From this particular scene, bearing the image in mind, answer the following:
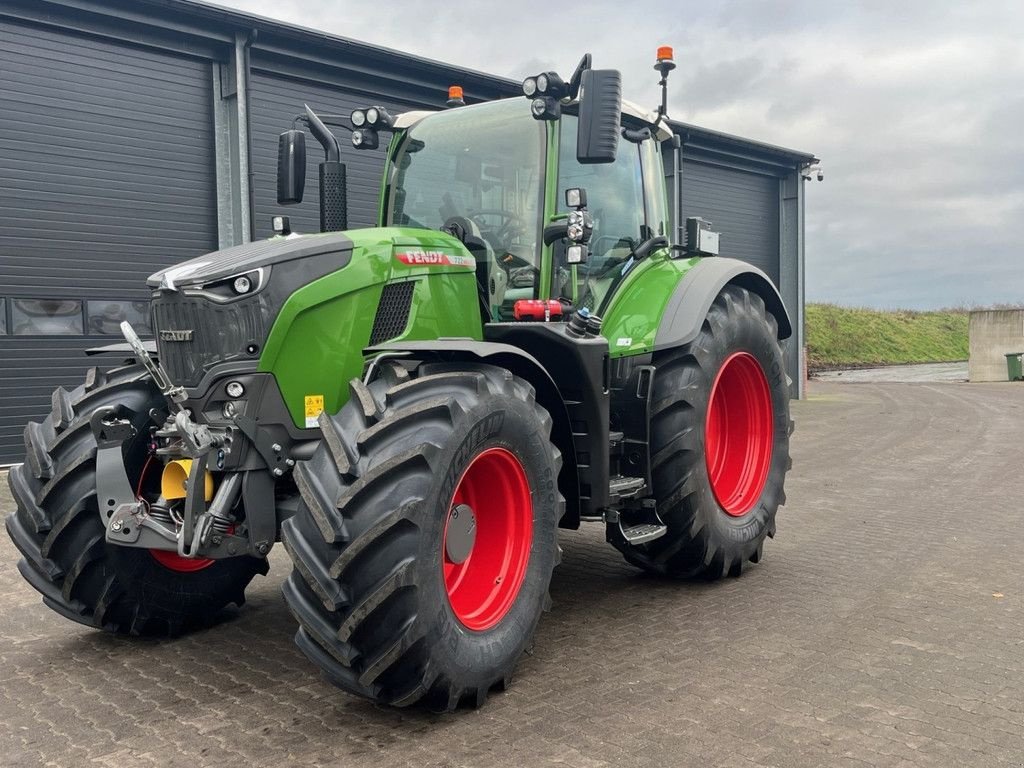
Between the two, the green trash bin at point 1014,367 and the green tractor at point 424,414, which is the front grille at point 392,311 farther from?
the green trash bin at point 1014,367

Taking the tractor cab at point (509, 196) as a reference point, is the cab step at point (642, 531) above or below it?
below

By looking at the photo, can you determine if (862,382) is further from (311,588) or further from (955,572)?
(311,588)

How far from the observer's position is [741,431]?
5930mm

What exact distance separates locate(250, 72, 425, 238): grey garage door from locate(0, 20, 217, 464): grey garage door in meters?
0.70

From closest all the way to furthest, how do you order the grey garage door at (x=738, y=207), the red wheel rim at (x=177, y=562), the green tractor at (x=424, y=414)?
the green tractor at (x=424, y=414) → the red wheel rim at (x=177, y=562) → the grey garage door at (x=738, y=207)

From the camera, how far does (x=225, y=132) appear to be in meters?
11.9

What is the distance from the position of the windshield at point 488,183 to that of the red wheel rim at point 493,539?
3.68ft

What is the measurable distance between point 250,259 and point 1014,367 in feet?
93.5

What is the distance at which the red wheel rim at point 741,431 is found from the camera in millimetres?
5766

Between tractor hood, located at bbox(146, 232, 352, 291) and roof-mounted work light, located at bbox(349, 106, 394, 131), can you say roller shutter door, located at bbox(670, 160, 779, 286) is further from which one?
tractor hood, located at bbox(146, 232, 352, 291)

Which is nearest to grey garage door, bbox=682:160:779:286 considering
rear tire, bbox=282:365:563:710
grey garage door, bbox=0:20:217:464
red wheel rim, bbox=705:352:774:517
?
grey garage door, bbox=0:20:217:464

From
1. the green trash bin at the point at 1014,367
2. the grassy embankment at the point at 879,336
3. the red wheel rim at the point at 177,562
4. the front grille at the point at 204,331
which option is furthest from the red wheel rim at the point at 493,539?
the grassy embankment at the point at 879,336

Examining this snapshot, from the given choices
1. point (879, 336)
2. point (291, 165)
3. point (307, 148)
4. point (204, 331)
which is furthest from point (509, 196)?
point (879, 336)

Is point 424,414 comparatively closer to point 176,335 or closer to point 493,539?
point 493,539
